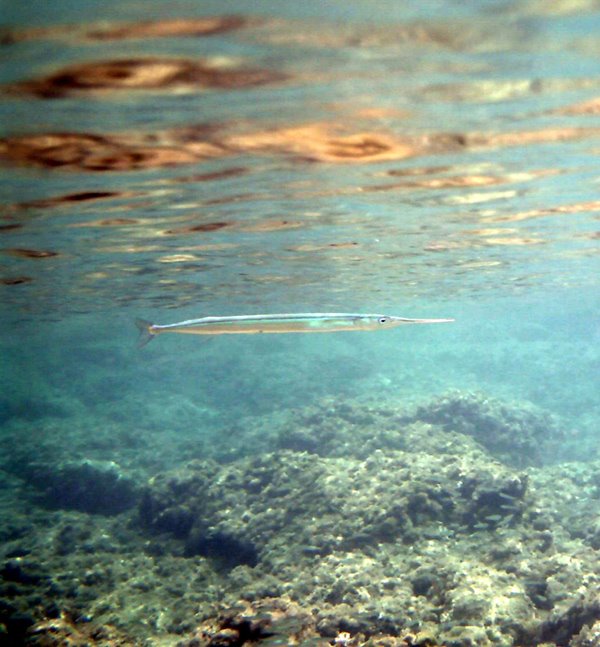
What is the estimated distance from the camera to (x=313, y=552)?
490 inches

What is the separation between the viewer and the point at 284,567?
12.0m

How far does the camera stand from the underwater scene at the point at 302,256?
244 inches

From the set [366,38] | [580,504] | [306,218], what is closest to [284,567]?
[306,218]

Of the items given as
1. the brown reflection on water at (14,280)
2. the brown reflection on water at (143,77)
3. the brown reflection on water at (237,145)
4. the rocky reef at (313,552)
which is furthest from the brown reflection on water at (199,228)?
the brown reflection on water at (14,280)

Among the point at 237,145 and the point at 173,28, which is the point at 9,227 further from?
the point at 173,28

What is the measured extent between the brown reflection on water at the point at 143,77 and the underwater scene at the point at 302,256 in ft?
0.11

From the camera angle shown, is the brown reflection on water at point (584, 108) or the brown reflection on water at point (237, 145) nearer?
the brown reflection on water at point (584, 108)

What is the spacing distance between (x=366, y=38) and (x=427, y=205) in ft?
26.0

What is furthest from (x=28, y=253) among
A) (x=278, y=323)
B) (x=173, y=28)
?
(x=173, y=28)

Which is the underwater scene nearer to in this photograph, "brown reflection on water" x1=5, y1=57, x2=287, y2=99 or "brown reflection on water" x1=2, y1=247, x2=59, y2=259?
"brown reflection on water" x1=5, y1=57, x2=287, y2=99

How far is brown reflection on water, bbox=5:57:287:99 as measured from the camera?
20.6ft

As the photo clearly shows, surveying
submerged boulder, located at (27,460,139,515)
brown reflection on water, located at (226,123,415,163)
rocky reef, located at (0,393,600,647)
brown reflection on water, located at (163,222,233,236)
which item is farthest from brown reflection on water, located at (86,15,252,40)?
submerged boulder, located at (27,460,139,515)

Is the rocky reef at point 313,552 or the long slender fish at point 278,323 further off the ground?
the long slender fish at point 278,323

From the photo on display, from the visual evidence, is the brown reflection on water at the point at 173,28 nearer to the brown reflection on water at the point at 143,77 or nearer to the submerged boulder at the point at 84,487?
the brown reflection on water at the point at 143,77
